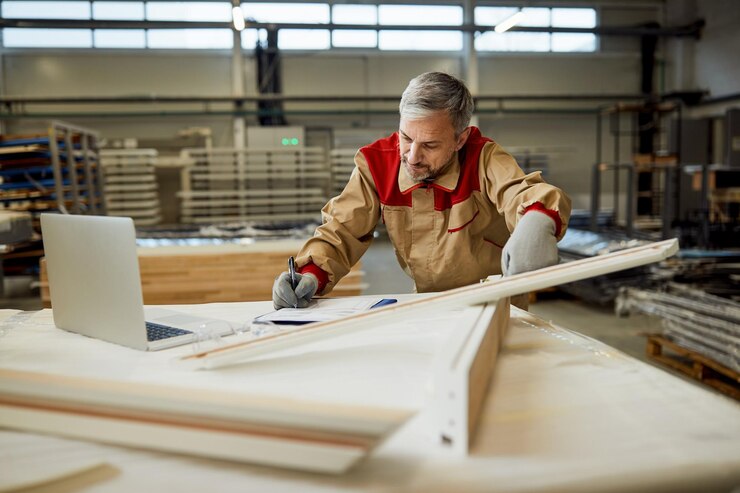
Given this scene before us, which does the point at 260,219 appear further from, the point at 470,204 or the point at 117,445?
the point at 117,445

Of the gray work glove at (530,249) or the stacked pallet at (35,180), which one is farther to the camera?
the stacked pallet at (35,180)

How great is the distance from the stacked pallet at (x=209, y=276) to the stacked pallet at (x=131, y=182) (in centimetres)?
664

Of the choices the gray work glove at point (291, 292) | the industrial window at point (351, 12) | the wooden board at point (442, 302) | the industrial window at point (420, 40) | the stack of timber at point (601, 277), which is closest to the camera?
the wooden board at point (442, 302)

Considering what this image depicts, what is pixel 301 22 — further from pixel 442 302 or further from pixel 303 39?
pixel 442 302

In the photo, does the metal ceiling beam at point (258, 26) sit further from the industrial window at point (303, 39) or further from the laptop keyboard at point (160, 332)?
the laptop keyboard at point (160, 332)

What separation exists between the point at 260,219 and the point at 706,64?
9989mm

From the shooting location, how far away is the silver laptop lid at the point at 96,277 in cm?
145

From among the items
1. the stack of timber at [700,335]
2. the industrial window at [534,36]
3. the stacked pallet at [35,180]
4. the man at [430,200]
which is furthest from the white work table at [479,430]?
the industrial window at [534,36]

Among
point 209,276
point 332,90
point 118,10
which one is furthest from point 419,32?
point 209,276

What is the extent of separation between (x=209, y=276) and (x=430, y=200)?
3047 mm

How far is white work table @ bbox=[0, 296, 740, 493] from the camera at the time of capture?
3.10ft

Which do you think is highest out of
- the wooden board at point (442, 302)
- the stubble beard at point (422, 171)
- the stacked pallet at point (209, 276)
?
the stubble beard at point (422, 171)

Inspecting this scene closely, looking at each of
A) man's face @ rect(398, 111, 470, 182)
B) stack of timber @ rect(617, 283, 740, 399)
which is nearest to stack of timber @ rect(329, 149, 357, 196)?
stack of timber @ rect(617, 283, 740, 399)

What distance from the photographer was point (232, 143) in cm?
1285
